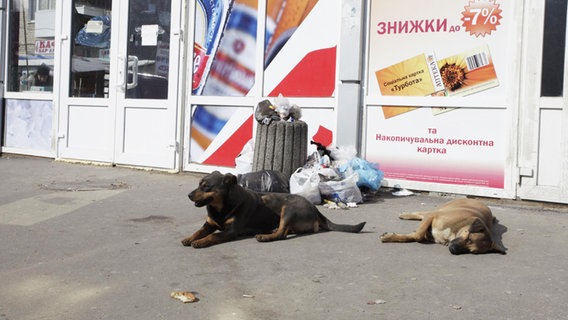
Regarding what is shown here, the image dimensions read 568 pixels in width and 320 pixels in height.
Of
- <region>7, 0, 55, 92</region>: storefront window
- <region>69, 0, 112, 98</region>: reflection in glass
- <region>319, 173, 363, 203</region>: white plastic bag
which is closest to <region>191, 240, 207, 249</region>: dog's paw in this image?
<region>319, 173, 363, 203</region>: white plastic bag

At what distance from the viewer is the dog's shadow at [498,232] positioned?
513 cm

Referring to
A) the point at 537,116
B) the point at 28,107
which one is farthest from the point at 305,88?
the point at 28,107

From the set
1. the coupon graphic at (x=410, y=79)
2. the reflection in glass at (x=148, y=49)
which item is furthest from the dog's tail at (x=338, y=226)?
the reflection in glass at (x=148, y=49)

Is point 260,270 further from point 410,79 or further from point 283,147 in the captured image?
point 410,79

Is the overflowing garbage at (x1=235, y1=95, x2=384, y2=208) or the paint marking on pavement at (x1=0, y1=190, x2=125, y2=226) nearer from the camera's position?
the paint marking on pavement at (x1=0, y1=190, x2=125, y2=226)

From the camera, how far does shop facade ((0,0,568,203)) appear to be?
22.5 ft

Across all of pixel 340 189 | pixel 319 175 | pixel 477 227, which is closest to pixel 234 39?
pixel 319 175

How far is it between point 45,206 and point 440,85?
4.48 m

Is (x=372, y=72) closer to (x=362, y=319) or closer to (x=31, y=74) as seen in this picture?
(x=362, y=319)

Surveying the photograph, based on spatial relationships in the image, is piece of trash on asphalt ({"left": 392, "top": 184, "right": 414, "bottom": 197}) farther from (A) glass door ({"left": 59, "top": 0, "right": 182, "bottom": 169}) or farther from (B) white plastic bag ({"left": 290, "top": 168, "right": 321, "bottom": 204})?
(A) glass door ({"left": 59, "top": 0, "right": 182, "bottom": 169})

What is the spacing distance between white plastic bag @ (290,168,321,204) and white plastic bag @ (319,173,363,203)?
9cm

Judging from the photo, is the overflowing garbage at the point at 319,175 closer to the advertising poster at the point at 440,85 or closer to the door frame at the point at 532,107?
the advertising poster at the point at 440,85

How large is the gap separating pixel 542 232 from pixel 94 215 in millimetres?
4086

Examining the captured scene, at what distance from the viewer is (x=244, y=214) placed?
5133 mm
